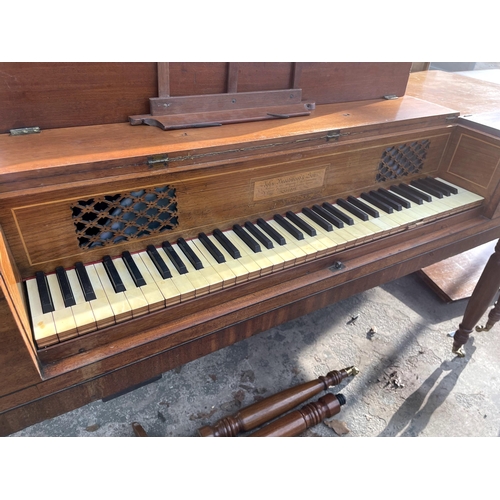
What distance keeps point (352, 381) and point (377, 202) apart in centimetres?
122

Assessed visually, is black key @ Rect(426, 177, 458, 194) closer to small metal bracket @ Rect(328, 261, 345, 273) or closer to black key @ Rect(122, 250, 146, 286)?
small metal bracket @ Rect(328, 261, 345, 273)

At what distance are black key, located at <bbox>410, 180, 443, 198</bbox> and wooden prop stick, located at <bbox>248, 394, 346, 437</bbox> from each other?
134 centimetres

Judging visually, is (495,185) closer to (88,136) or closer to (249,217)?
(249,217)

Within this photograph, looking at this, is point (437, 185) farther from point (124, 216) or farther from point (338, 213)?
point (124, 216)

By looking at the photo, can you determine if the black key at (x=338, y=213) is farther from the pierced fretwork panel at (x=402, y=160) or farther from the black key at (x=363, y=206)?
the pierced fretwork panel at (x=402, y=160)

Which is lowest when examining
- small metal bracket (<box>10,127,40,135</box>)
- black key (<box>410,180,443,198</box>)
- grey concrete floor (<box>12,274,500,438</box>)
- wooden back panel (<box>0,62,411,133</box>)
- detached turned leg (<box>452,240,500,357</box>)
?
grey concrete floor (<box>12,274,500,438</box>)

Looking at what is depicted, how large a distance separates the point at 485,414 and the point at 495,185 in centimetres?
141

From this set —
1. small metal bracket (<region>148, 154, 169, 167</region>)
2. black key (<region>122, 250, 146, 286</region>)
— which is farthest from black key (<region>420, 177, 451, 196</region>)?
black key (<region>122, 250, 146, 286</region>)

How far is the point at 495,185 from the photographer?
2406 millimetres

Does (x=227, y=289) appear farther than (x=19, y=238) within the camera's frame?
Yes

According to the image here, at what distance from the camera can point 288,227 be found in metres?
1.98

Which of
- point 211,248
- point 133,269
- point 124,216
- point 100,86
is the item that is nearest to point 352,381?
point 211,248

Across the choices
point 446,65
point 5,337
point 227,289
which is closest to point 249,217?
point 227,289

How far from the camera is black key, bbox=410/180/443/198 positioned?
2440mm
